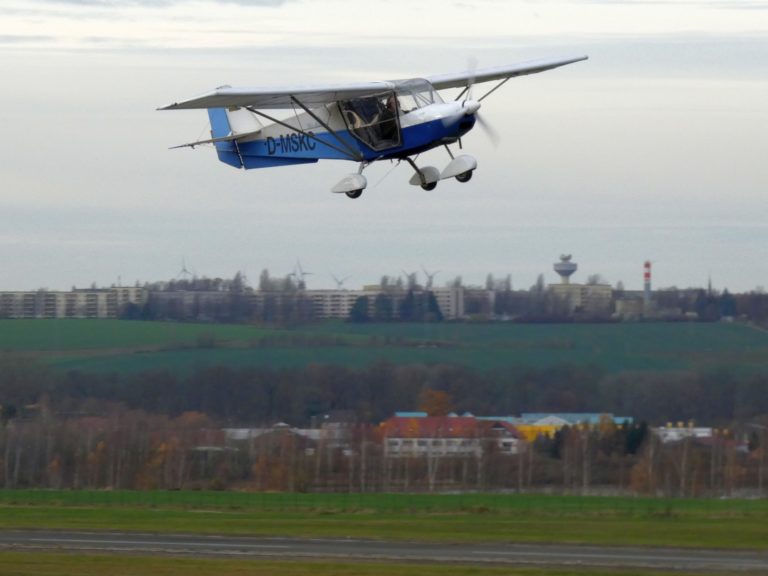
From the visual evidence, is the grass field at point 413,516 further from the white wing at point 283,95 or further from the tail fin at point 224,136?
the white wing at point 283,95

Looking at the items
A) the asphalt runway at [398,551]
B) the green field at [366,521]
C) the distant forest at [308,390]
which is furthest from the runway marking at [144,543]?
the distant forest at [308,390]

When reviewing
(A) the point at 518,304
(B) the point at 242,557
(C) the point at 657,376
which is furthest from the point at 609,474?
(B) the point at 242,557

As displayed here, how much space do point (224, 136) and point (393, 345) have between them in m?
30.9

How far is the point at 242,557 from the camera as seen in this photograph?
103 feet

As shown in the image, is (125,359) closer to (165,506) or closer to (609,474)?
(165,506)

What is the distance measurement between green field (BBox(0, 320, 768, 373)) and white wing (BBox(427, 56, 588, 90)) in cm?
2929

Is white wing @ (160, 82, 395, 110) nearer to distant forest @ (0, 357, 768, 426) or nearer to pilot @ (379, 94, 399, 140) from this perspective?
pilot @ (379, 94, 399, 140)

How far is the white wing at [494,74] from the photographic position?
37812 millimetres

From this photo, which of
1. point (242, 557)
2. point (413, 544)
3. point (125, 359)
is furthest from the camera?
point (125, 359)

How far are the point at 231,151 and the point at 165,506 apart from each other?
56.5 feet

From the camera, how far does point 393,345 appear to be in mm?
68938

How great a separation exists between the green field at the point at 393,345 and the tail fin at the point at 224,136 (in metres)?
27.3

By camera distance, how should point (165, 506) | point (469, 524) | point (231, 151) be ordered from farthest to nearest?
1. point (165, 506)
2. point (469, 524)
3. point (231, 151)

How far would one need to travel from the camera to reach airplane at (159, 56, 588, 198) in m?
31.3
